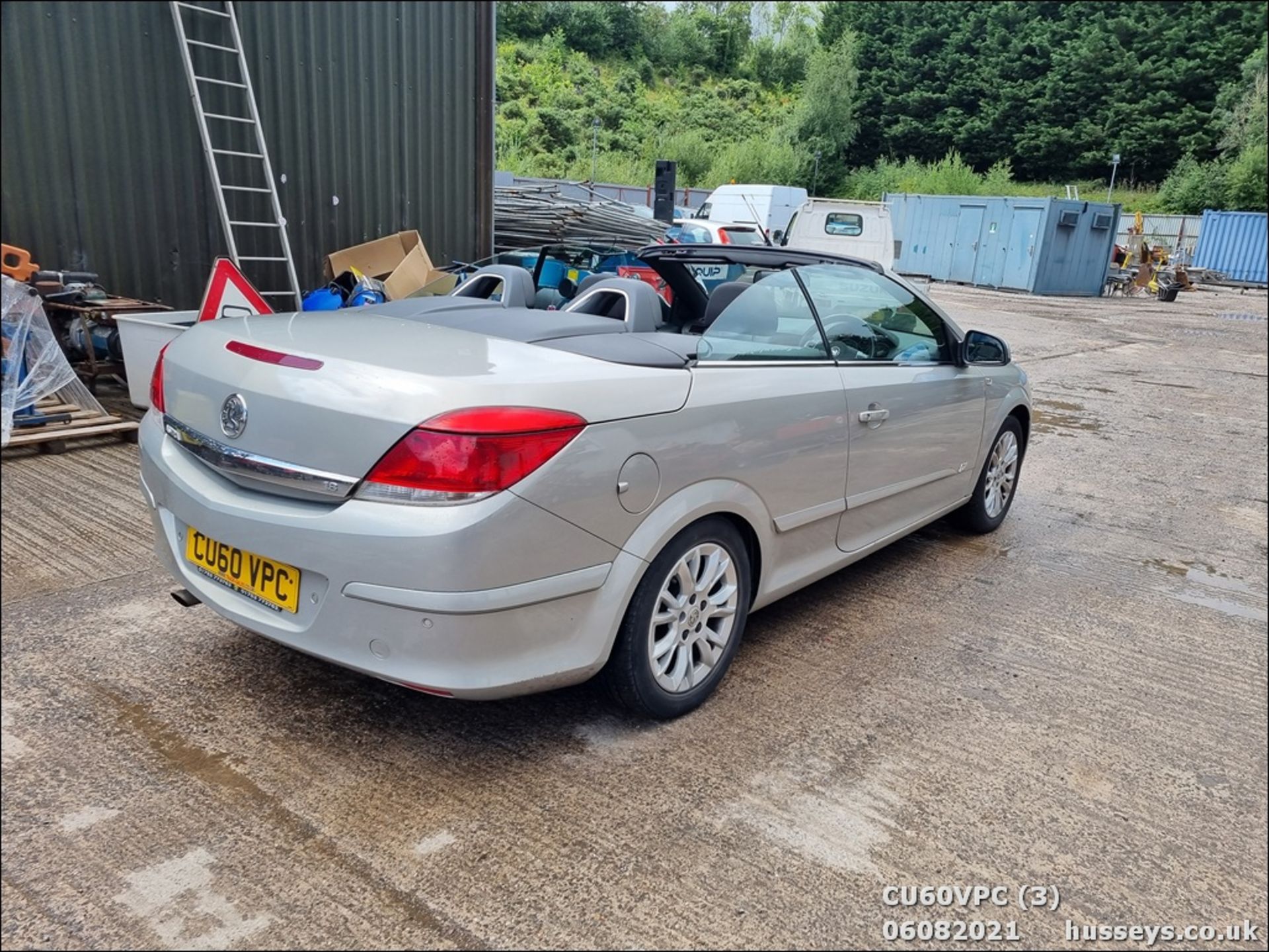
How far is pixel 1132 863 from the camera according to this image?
2.23 meters

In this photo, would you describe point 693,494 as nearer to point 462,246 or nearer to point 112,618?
point 112,618

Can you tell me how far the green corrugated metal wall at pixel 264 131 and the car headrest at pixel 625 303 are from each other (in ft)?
2.93

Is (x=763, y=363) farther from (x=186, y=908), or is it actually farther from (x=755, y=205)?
(x=755, y=205)

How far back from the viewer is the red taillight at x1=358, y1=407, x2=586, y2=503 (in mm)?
2055

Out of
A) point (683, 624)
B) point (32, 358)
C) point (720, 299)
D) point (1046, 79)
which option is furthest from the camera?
point (1046, 79)

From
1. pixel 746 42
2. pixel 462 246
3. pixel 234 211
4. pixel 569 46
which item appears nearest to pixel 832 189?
pixel 746 42

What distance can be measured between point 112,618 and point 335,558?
Result: 58.6 inches

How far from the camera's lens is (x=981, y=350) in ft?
13.6

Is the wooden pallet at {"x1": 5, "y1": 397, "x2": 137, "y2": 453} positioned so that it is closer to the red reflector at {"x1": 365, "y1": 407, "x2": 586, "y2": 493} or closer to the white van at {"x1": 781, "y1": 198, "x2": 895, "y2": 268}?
the red reflector at {"x1": 365, "y1": 407, "x2": 586, "y2": 493}

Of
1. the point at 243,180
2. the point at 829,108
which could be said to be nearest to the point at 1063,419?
the point at 243,180

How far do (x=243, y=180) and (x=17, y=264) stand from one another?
2.00m

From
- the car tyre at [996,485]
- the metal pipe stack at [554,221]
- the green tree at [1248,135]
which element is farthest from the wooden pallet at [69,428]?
the green tree at [1248,135]

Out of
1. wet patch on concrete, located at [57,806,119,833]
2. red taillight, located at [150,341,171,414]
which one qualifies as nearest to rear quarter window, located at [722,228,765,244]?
red taillight, located at [150,341,171,414]

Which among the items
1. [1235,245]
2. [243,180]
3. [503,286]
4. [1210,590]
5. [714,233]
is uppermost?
[243,180]
